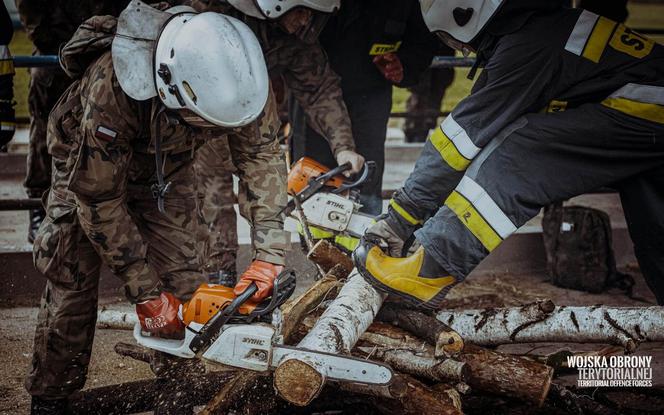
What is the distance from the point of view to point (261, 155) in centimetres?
325

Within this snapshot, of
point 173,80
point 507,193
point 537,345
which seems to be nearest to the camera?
point 173,80

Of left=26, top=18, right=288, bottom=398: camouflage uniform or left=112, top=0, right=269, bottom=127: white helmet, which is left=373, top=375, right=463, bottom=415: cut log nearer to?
left=26, top=18, right=288, bottom=398: camouflage uniform

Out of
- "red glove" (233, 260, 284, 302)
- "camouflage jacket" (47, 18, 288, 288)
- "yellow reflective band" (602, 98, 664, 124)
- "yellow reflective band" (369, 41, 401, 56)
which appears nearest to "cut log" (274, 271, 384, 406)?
"red glove" (233, 260, 284, 302)

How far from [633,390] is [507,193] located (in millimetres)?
1043

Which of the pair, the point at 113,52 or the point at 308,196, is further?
the point at 308,196

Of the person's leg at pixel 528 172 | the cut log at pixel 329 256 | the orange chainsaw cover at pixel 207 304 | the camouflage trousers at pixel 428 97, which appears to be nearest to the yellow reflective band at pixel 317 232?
the cut log at pixel 329 256

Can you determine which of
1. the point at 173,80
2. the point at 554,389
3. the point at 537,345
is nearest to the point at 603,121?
the point at 554,389

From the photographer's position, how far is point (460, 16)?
340 centimetres

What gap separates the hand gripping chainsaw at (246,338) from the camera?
2.75 metres

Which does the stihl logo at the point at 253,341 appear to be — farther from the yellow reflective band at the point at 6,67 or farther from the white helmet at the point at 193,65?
the yellow reflective band at the point at 6,67

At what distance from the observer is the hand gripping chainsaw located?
275 cm

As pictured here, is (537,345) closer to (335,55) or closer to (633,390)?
(633,390)

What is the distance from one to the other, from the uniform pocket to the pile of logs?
0.76m

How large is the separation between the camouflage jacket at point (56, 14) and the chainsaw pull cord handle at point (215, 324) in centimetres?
261
